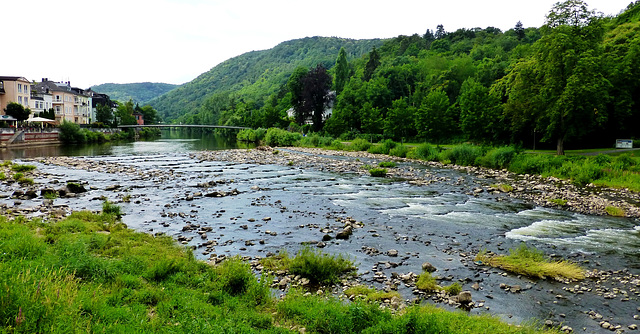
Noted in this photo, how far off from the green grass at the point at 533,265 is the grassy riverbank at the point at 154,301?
406 cm

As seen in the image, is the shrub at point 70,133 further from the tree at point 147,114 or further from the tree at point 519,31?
the tree at point 519,31

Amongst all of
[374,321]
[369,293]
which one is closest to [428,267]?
[369,293]

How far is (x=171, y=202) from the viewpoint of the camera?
21.9 m

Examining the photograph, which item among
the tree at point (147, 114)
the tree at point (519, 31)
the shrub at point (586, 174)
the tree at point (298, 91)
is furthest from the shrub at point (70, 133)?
the tree at point (519, 31)

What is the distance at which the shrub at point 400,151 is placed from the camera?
175ft

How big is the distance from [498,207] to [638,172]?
589 inches

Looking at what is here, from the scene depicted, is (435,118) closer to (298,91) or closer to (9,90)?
(298,91)

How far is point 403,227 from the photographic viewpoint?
56.4 feet

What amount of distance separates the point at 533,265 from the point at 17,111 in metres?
92.0

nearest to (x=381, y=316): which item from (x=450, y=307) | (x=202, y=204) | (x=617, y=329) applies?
(x=450, y=307)

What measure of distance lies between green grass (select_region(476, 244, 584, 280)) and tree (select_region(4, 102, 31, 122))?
9027cm

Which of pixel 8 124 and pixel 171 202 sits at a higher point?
pixel 8 124

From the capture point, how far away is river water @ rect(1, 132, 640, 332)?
1075 cm

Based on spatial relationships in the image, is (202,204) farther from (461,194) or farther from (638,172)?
(638,172)
